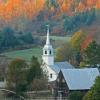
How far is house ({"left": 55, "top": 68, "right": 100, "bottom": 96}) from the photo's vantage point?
162ft

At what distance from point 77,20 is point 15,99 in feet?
225

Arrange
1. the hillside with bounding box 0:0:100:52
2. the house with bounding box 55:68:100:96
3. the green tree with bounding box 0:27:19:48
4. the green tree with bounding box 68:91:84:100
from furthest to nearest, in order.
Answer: the hillside with bounding box 0:0:100:52 < the green tree with bounding box 0:27:19:48 < the house with bounding box 55:68:100:96 < the green tree with bounding box 68:91:84:100

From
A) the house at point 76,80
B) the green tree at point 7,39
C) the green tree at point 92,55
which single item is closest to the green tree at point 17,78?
the house at point 76,80

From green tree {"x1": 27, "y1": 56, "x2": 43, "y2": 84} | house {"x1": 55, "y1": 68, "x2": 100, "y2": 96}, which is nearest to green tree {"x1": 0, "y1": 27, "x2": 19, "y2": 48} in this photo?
green tree {"x1": 27, "y1": 56, "x2": 43, "y2": 84}

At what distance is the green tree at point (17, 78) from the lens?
47969 millimetres

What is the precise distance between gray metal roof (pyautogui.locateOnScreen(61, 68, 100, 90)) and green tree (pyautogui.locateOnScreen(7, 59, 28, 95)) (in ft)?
12.4

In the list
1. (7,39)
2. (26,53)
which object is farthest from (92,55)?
(7,39)

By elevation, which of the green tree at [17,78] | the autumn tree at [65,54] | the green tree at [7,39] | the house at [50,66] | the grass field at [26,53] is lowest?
the green tree at [17,78]

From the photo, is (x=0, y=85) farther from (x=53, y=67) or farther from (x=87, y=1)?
(x=87, y=1)

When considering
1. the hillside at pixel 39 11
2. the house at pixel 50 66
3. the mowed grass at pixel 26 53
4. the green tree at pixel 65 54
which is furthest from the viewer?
the hillside at pixel 39 11

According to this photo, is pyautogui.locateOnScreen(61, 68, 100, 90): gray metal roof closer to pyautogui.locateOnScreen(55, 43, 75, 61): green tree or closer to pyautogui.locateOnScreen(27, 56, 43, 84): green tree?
pyautogui.locateOnScreen(27, 56, 43, 84): green tree

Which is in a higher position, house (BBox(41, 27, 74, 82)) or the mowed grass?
the mowed grass

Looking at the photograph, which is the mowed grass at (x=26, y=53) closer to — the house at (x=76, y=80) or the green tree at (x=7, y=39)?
the green tree at (x=7, y=39)

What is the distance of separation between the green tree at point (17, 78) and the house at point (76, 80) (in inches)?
144
